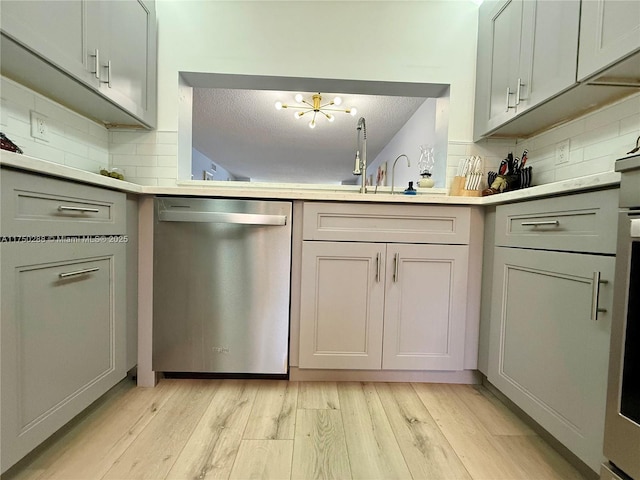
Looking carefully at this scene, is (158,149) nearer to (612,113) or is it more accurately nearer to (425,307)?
(425,307)

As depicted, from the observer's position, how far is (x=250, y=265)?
1.48m

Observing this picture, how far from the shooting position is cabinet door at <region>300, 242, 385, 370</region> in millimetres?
1511

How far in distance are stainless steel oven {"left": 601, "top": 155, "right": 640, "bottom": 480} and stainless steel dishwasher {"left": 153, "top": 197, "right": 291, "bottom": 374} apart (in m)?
1.19

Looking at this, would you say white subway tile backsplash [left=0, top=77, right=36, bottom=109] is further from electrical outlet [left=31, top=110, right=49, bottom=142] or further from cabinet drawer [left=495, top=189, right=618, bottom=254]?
cabinet drawer [left=495, top=189, right=618, bottom=254]

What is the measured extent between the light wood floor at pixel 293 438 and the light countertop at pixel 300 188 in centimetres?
95

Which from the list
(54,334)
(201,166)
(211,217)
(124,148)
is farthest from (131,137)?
(201,166)

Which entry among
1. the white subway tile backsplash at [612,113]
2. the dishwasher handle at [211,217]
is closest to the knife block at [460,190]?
the white subway tile backsplash at [612,113]

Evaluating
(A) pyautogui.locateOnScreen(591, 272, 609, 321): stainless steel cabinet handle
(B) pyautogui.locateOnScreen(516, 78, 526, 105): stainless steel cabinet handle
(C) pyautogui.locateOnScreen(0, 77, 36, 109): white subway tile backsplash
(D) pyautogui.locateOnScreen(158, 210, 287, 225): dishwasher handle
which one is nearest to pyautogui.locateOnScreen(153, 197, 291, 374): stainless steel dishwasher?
(D) pyautogui.locateOnScreen(158, 210, 287, 225): dishwasher handle

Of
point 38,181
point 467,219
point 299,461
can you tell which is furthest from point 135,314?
point 467,219

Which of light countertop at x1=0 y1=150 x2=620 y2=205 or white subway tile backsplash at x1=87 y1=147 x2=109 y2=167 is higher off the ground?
white subway tile backsplash at x1=87 y1=147 x2=109 y2=167

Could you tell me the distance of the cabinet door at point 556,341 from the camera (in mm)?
903

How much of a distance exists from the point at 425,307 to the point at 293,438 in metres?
0.86

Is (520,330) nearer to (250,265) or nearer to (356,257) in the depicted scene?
(356,257)

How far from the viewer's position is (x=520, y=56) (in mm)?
1494
